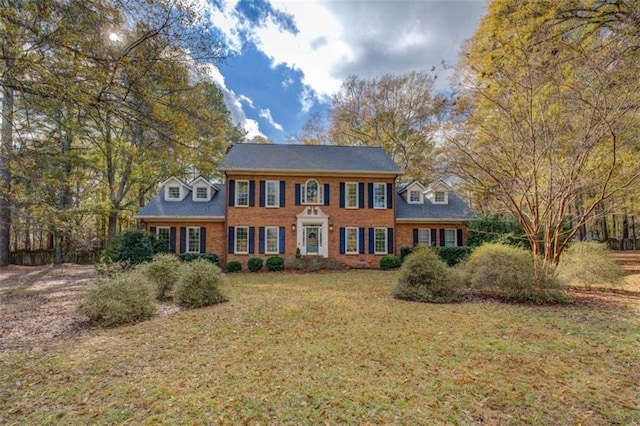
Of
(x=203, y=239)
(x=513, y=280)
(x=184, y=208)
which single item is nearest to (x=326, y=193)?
(x=203, y=239)

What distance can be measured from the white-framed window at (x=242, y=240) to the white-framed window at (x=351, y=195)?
5677 mm

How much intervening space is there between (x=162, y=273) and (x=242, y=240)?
24.3 ft

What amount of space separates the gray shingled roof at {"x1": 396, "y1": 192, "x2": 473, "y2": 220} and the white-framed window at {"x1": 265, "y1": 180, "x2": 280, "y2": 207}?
691 centimetres

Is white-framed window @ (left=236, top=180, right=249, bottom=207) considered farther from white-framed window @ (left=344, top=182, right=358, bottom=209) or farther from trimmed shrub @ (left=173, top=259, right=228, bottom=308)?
trimmed shrub @ (left=173, top=259, right=228, bottom=308)

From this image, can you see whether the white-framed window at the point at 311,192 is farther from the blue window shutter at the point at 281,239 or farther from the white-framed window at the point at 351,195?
the blue window shutter at the point at 281,239

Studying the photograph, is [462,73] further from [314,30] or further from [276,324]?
[276,324]

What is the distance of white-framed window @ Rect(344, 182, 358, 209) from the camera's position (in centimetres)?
1714

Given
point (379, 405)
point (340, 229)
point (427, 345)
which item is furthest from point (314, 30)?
point (379, 405)

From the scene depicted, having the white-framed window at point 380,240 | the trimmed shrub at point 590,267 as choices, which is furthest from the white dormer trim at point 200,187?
the trimmed shrub at point 590,267

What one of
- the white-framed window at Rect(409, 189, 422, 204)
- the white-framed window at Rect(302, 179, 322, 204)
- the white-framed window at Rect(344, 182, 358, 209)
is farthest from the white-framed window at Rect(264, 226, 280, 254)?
the white-framed window at Rect(409, 189, 422, 204)

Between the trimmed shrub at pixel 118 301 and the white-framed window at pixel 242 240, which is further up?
the white-framed window at pixel 242 240

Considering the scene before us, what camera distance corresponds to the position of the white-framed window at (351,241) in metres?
17.0

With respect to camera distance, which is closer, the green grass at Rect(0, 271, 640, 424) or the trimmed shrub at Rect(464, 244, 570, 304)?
the green grass at Rect(0, 271, 640, 424)

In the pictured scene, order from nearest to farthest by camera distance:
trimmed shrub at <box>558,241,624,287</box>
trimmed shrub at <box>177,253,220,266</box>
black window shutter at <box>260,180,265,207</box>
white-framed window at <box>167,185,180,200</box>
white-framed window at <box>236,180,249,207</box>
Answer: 1. trimmed shrub at <box>558,241,624,287</box>
2. trimmed shrub at <box>177,253,220,266</box>
3. white-framed window at <box>236,180,249,207</box>
4. black window shutter at <box>260,180,265,207</box>
5. white-framed window at <box>167,185,180,200</box>
